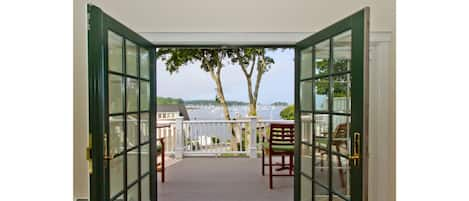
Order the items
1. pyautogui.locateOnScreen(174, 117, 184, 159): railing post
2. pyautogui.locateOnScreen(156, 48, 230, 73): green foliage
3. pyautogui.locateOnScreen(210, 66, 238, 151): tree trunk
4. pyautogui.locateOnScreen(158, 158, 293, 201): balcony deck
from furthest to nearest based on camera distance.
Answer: pyautogui.locateOnScreen(210, 66, 238, 151): tree trunk → pyautogui.locateOnScreen(156, 48, 230, 73): green foliage → pyautogui.locateOnScreen(174, 117, 184, 159): railing post → pyautogui.locateOnScreen(158, 158, 293, 201): balcony deck

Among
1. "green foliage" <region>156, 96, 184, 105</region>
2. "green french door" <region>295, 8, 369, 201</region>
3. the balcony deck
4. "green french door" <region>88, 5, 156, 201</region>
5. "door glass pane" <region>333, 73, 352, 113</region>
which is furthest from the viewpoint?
"green foliage" <region>156, 96, 184, 105</region>

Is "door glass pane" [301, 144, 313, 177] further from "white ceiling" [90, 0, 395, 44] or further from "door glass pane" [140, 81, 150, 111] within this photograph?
"door glass pane" [140, 81, 150, 111]

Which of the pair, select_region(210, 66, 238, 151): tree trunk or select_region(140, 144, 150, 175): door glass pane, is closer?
select_region(140, 144, 150, 175): door glass pane

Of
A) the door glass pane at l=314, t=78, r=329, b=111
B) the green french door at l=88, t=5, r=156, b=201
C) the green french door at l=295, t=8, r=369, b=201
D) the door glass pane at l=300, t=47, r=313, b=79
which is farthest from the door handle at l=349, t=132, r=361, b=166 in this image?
the green french door at l=88, t=5, r=156, b=201

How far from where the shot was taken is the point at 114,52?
255 centimetres

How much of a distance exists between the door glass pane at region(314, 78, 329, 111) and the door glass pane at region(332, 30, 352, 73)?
204 millimetres

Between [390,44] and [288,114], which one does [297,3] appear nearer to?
[390,44]

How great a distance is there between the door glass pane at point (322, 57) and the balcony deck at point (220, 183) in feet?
7.56

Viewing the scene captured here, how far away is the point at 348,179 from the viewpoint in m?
2.55

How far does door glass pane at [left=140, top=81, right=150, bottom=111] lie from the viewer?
124 inches

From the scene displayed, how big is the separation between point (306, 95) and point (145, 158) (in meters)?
1.61

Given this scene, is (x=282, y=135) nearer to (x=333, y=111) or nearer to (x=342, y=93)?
(x=333, y=111)
